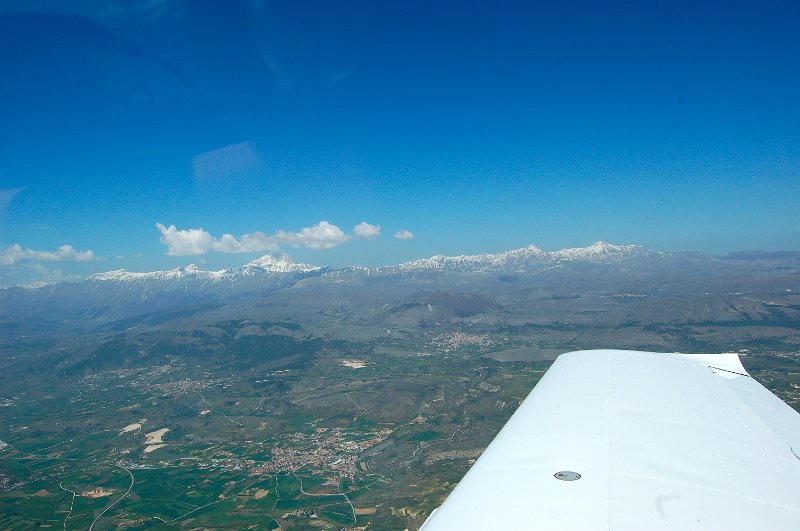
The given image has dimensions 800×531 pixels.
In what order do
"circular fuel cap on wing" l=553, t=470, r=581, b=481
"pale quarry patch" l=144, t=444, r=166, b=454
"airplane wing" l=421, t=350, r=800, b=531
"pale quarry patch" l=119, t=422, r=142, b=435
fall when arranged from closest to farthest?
"airplane wing" l=421, t=350, r=800, b=531, "circular fuel cap on wing" l=553, t=470, r=581, b=481, "pale quarry patch" l=144, t=444, r=166, b=454, "pale quarry patch" l=119, t=422, r=142, b=435

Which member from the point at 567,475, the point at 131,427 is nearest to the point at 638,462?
the point at 567,475

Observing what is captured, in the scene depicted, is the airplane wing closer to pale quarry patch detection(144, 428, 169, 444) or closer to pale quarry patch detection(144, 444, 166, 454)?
pale quarry patch detection(144, 444, 166, 454)

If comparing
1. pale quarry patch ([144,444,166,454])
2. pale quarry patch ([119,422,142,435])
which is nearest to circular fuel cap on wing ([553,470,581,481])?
pale quarry patch ([144,444,166,454])

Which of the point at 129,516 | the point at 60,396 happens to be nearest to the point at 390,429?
the point at 129,516

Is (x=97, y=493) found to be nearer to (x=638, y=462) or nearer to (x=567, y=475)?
(x=567, y=475)

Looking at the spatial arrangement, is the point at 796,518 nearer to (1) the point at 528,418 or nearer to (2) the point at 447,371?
(1) the point at 528,418

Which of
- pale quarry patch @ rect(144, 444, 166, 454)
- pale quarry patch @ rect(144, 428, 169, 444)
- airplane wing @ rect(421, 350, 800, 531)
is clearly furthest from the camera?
pale quarry patch @ rect(144, 428, 169, 444)

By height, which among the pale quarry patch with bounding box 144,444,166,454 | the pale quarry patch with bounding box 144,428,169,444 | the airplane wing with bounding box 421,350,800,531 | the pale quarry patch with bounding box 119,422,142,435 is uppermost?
the airplane wing with bounding box 421,350,800,531

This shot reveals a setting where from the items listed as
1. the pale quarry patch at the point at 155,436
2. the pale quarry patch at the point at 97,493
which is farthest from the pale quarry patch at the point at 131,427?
the pale quarry patch at the point at 97,493
